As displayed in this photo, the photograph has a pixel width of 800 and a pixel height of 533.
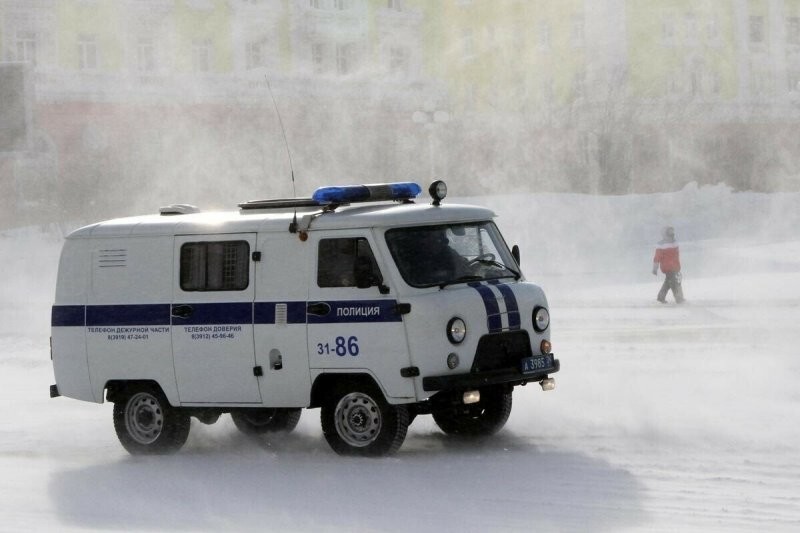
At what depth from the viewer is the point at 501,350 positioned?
11594 millimetres

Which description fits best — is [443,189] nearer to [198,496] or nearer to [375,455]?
[375,455]

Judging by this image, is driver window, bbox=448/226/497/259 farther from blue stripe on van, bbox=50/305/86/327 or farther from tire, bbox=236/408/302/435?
blue stripe on van, bbox=50/305/86/327

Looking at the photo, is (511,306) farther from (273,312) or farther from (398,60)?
(398,60)

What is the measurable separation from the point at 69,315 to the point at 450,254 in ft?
12.1

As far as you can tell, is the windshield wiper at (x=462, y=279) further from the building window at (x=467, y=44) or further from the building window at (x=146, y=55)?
the building window at (x=467, y=44)

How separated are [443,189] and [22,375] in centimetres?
993

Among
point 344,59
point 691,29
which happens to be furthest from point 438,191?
point 691,29

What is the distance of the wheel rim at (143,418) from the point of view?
1266cm

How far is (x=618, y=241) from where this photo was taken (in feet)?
148

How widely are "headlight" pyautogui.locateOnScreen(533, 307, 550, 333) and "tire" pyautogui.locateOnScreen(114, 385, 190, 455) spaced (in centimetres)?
328

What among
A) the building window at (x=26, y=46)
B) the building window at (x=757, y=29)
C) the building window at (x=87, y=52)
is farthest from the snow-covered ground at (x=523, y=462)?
the building window at (x=757, y=29)

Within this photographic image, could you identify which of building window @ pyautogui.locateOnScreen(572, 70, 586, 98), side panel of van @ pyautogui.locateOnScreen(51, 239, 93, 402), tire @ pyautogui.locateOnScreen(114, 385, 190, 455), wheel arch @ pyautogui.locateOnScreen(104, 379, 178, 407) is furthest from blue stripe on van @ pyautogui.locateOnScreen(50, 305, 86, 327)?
building window @ pyautogui.locateOnScreen(572, 70, 586, 98)

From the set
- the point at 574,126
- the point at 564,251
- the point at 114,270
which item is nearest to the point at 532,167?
the point at 574,126

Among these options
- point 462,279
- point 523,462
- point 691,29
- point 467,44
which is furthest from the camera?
point 691,29
